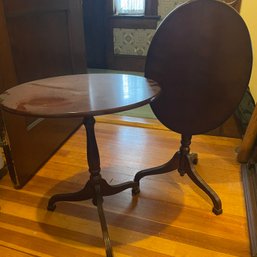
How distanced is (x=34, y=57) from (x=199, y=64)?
1041 mm

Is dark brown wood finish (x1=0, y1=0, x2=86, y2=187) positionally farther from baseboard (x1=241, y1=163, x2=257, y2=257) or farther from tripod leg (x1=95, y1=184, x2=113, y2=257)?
baseboard (x1=241, y1=163, x2=257, y2=257)

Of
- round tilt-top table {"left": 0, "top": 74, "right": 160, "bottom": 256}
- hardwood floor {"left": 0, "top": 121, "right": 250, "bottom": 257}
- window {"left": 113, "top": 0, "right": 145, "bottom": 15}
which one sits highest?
window {"left": 113, "top": 0, "right": 145, "bottom": 15}

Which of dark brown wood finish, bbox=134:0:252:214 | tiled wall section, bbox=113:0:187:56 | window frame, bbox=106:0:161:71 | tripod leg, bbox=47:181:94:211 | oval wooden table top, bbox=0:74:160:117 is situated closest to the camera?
oval wooden table top, bbox=0:74:160:117

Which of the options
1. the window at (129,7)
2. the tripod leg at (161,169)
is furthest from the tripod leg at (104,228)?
the window at (129,7)

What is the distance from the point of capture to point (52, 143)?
2014 mm

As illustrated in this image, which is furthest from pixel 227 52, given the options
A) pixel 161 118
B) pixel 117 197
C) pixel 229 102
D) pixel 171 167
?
pixel 117 197

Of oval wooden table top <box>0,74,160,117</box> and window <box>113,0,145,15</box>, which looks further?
window <box>113,0,145,15</box>

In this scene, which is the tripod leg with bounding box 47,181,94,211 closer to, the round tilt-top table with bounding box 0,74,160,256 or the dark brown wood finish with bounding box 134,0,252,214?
the round tilt-top table with bounding box 0,74,160,256

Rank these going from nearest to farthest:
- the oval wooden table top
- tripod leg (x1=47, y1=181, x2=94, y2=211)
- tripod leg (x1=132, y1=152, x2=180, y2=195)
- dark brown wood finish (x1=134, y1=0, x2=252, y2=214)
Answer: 1. the oval wooden table top
2. dark brown wood finish (x1=134, y1=0, x2=252, y2=214)
3. tripod leg (x1=47, y1=181, x2=94, y2=211)
4. tripod leg (x1=132, y1=152, x2=180, y2=195)

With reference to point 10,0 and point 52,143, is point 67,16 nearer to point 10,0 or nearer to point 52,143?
point 10,0

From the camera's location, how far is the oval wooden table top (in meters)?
0.93

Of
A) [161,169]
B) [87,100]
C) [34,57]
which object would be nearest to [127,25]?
[34,57]

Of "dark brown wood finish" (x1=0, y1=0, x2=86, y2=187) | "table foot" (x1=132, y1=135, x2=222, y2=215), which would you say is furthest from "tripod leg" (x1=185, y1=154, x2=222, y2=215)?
"dark brown wood finish" (x1=0, y1=0, x2=86, y2=187)

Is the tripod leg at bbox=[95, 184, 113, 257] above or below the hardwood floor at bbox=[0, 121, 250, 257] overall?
above
